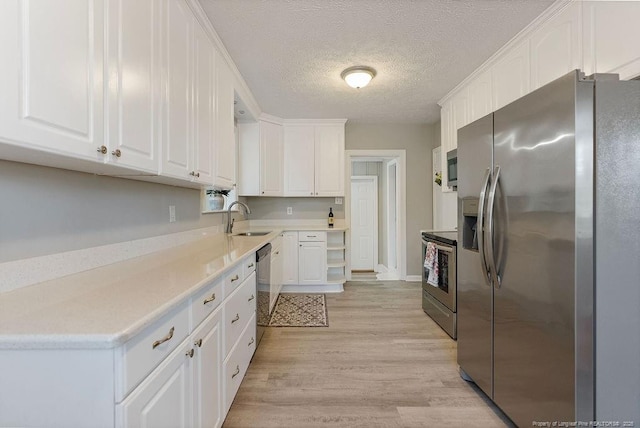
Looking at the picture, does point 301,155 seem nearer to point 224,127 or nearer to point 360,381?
point 224,127

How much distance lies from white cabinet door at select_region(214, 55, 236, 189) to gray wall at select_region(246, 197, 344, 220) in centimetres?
189

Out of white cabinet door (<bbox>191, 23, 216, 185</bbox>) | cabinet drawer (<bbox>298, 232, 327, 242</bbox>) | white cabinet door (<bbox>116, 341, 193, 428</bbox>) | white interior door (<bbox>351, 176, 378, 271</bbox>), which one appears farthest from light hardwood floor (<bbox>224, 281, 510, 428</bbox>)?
white interior door (<bbox>351, 176, 378, 271</bbox>)

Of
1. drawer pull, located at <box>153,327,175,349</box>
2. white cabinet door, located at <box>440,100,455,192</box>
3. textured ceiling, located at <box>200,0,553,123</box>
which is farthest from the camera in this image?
white cabinet door, located at <box>440,100,455,192</box>

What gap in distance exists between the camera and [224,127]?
2465mm

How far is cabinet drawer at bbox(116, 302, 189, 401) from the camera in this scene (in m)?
0.78

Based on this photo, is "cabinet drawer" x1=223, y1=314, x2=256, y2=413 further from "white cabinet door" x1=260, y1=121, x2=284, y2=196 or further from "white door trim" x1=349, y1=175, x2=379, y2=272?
"white door trim" x1=349, y1=175, x2=379, y2=272

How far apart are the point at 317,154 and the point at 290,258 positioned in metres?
1.59

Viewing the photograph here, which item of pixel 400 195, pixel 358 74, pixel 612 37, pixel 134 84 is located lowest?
pixel 400 195

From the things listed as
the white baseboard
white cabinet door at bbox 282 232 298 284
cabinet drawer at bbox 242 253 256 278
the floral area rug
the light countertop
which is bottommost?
the floral area rug

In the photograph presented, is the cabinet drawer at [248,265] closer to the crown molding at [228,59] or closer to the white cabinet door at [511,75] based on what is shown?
the crown molding at [228,59]

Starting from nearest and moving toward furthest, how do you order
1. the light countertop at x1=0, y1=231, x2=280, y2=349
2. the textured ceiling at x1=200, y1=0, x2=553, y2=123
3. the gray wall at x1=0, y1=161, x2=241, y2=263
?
the light countertop at x1=0, y1=231, x2=280, y2=349, the gray wall at x1=0, y1=161, x2=241, y2=263, the textured ceiling at x1=200, y1=0, x2=553, y2=123

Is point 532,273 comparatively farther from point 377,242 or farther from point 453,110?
point 377,242

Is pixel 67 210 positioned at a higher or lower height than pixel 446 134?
lower

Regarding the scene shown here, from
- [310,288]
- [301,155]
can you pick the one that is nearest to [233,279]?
[310,288]
